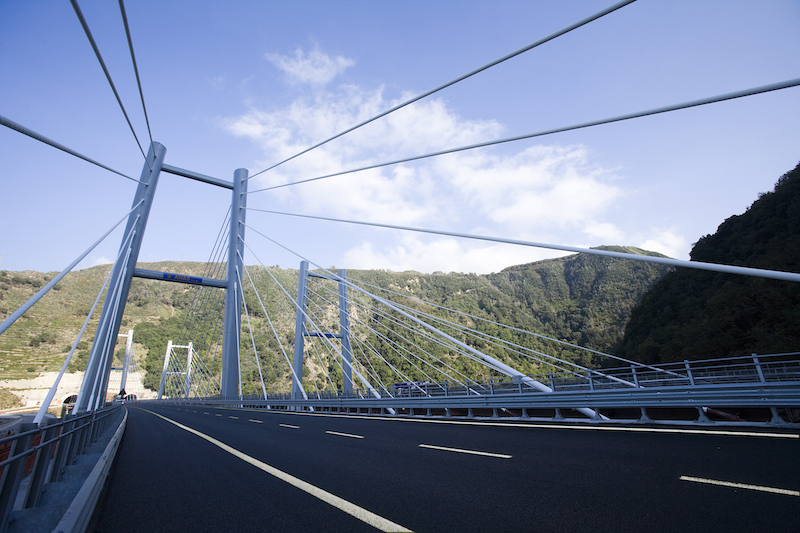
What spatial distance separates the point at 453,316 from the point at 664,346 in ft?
281

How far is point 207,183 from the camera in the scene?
2330cm

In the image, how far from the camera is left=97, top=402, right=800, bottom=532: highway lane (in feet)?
11.5

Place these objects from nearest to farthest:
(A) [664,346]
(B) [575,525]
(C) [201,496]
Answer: (B) [575,525] < (C) [201,496] < (A) [664,346]

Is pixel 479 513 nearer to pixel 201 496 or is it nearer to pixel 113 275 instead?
pixel 201 496

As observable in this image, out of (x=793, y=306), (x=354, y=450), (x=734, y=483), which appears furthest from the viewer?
(x=793, y=306)

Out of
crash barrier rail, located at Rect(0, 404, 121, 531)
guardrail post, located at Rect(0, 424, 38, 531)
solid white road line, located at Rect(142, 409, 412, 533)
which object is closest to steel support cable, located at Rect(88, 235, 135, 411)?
crash barrier rail, located at Rect(0, 404, 121, 531)

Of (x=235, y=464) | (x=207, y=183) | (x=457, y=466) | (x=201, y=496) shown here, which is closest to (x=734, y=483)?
(x=457, y=466)

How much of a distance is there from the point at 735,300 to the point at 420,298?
367ft

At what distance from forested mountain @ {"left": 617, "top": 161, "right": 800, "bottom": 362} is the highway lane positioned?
3951 centimetres

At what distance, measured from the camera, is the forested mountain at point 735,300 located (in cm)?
3778

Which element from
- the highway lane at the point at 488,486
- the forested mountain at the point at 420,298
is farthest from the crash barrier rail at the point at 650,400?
the forested mountain at the point at 420,298

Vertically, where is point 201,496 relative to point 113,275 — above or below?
below

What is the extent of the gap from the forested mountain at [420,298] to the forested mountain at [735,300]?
51.0 metres

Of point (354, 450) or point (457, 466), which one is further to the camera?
point (354, 450)
